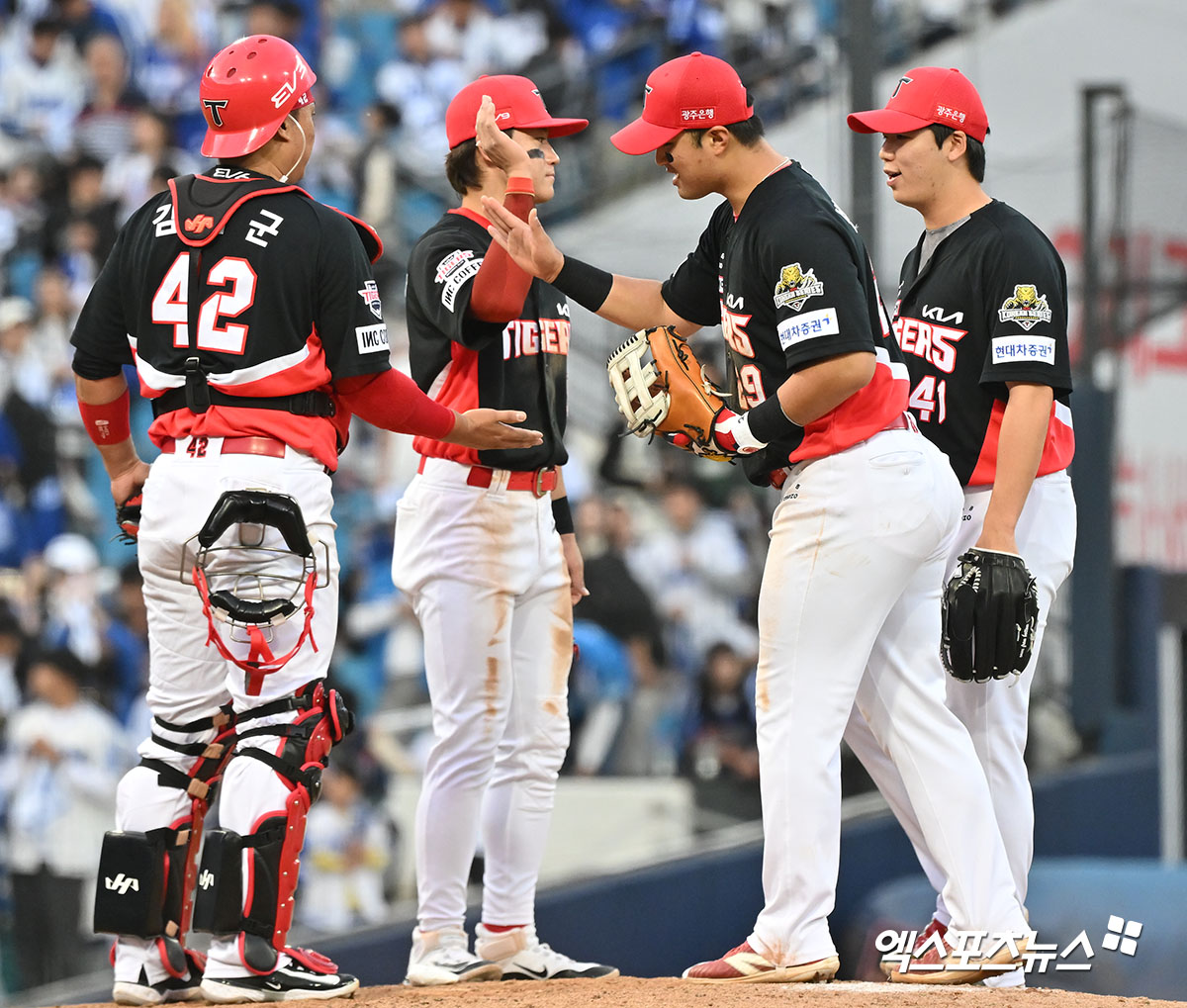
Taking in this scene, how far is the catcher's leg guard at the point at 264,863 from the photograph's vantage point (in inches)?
149

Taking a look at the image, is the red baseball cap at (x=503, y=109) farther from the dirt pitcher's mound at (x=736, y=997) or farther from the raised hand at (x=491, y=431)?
the dirt pitcher's mound at (x=736, y=997)

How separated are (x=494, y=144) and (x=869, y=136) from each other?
13.1ft

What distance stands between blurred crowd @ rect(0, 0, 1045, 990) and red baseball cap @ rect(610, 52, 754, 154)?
449cm

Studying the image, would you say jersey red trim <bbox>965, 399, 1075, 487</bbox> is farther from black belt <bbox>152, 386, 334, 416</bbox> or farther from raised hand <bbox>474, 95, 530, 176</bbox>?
black belt <bbox>152, 386, 334, 416</bbox>

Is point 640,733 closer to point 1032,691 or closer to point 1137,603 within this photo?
point 1032,691

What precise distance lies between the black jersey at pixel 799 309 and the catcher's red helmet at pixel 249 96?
44.1 inches

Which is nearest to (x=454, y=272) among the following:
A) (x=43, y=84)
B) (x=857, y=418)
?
(x=857, y=418)

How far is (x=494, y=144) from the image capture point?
172 inches

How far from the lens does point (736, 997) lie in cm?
366

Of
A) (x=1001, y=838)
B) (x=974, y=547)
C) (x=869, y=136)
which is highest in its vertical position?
(x=869, y=136)

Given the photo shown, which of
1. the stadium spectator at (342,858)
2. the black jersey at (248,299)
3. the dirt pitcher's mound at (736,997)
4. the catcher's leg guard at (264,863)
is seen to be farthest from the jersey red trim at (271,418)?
the stadium spectator at (342,858)

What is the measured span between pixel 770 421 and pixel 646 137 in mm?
793

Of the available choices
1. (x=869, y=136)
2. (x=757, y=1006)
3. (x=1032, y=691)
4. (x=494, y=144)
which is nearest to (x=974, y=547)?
(x=757, y=1006)

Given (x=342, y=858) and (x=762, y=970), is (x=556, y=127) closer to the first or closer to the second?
(x=762, y=970)
